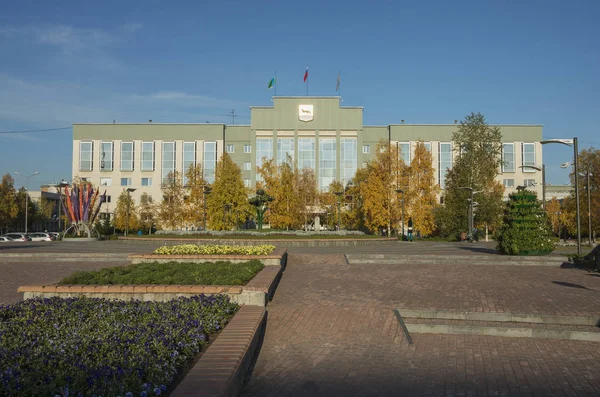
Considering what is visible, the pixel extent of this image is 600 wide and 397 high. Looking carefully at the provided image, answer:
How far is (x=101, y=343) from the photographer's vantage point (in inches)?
208

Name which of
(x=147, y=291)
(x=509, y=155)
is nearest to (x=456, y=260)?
(x=147, y=291)

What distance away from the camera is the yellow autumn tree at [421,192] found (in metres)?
44.8

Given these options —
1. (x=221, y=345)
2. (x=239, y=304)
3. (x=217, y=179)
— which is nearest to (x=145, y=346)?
(x=221, y=345)

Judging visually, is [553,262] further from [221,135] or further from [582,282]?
[221,135]

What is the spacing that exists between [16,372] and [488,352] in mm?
5512

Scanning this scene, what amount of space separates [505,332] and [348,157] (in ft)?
195

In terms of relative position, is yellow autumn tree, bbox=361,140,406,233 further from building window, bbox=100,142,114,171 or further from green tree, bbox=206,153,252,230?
building window, bbox=100,142,114,171

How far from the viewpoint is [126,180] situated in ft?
221

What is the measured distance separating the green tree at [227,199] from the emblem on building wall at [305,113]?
18.7 meters

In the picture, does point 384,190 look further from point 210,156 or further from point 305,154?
point 210,156

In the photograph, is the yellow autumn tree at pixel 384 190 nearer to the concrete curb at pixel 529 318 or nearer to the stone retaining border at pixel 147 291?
the concrete curb at pixel 529 318

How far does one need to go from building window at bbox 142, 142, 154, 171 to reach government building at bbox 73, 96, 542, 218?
0.14 metres

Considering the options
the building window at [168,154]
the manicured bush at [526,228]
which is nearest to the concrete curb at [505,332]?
the manicured bush at [526,228]

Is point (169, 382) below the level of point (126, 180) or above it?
below
